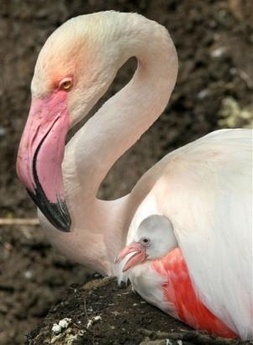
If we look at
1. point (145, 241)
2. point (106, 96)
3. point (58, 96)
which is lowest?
point (106, 96)

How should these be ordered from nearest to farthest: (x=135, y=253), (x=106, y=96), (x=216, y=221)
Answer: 1. (x=216, y=221)
2. (x=135, y=253)
3. (x=106, y=96)

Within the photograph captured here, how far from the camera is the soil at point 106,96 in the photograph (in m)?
4.73

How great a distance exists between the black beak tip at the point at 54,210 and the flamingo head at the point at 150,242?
21 cm

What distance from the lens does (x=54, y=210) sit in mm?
3053

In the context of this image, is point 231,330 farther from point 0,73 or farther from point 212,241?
point 0,73

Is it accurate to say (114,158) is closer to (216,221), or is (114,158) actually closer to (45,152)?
(45,152)

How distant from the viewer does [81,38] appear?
3010 mm

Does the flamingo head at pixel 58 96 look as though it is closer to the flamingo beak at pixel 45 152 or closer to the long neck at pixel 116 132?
the flamingo beak at pixel 45 152

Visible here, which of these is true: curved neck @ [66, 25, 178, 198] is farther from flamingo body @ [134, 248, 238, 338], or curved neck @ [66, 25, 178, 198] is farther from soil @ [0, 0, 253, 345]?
soil @ [0, 0, 253, 345]

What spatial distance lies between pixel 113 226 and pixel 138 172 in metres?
1.55

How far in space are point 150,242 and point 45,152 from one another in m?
0.41

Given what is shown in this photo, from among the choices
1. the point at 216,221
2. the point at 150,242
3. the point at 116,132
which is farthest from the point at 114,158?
→ the point at 216,221

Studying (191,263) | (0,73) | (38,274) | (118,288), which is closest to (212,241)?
(191,263)

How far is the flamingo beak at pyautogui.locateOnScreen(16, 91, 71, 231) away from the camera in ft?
9.84
